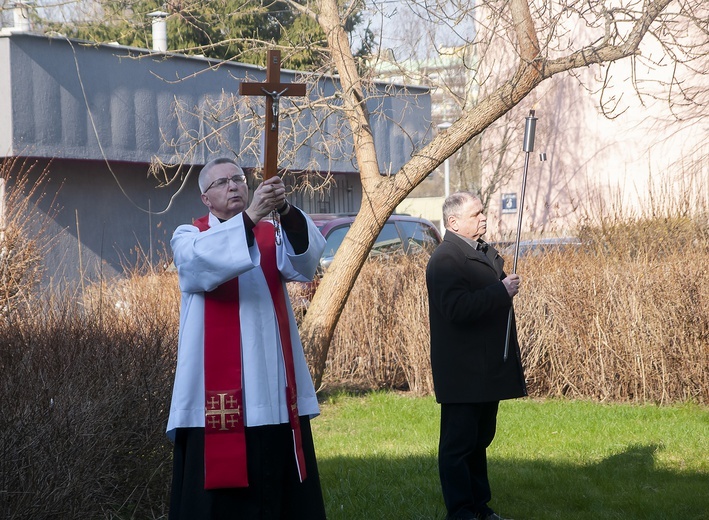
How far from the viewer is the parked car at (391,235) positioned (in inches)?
454

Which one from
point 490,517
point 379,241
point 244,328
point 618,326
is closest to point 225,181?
point 244,328

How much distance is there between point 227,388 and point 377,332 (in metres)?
6.41

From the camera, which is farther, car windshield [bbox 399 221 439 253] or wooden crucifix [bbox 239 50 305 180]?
car windshield [bbox 399 221 439 253]

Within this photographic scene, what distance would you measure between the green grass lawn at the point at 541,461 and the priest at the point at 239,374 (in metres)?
1.90

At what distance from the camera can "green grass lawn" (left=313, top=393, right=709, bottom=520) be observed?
19.5 feet

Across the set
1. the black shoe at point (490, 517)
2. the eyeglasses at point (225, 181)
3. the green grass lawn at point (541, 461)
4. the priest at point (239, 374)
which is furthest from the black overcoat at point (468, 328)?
the eyeglasses at point (225, 181)

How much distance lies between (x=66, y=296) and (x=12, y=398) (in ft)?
9.77

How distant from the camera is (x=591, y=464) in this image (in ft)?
22.8

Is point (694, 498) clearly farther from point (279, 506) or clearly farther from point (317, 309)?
point (317, 309)

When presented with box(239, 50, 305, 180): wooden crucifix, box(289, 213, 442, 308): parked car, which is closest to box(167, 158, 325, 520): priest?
box(239, 50, 305, 180): wooden crucifix

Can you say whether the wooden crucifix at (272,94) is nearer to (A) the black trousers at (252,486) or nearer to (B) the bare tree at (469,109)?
(A) the black trousers at (252,486)

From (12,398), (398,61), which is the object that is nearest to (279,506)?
(12,398)

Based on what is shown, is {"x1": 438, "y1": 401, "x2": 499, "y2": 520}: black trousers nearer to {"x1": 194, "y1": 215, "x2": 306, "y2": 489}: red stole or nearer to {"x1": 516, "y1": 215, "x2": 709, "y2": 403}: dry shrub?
{"x1": 194, "y1": 215, "x2": 306, "y2": 489}: red stole

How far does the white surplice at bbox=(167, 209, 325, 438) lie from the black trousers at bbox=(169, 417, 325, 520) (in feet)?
0.30
